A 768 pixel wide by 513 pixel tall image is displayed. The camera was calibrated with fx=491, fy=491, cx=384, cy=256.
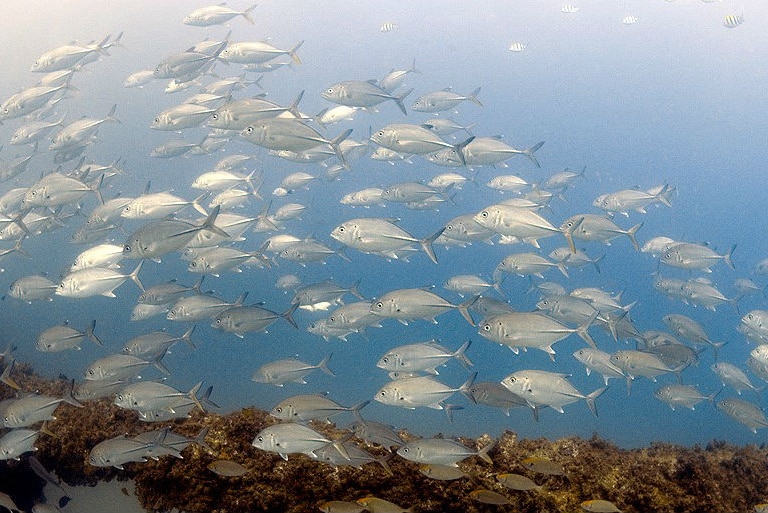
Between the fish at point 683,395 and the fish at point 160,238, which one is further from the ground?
the fish at point 160,238

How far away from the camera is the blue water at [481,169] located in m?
26.0

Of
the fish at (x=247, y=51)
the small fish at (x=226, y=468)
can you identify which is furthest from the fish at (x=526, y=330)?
the fish at (x=247, y=51)

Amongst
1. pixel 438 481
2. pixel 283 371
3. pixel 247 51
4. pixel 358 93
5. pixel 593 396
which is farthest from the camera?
pixel 247 51

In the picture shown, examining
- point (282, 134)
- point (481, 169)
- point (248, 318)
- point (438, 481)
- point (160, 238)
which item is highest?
point (282, 134)

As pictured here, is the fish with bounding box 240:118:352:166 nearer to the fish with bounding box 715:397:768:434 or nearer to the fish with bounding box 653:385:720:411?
the fish with bounding box 653:385:720:411

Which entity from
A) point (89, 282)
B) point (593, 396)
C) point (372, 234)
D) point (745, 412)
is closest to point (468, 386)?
point (593, 396)

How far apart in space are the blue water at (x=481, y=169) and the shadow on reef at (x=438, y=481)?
498 inches

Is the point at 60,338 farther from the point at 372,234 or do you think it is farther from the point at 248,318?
the point at 372,234

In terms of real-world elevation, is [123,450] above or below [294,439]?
below

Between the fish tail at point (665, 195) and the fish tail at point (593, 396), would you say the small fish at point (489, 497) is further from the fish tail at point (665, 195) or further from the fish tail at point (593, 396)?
the fish tail at point (665, 195)

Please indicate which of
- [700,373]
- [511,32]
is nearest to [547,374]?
[700,373]

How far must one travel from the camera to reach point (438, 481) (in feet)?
15.0

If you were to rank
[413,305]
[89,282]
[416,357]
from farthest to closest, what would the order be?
[89,282]
[413,305]
[416,357]

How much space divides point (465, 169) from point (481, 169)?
1276 inches
